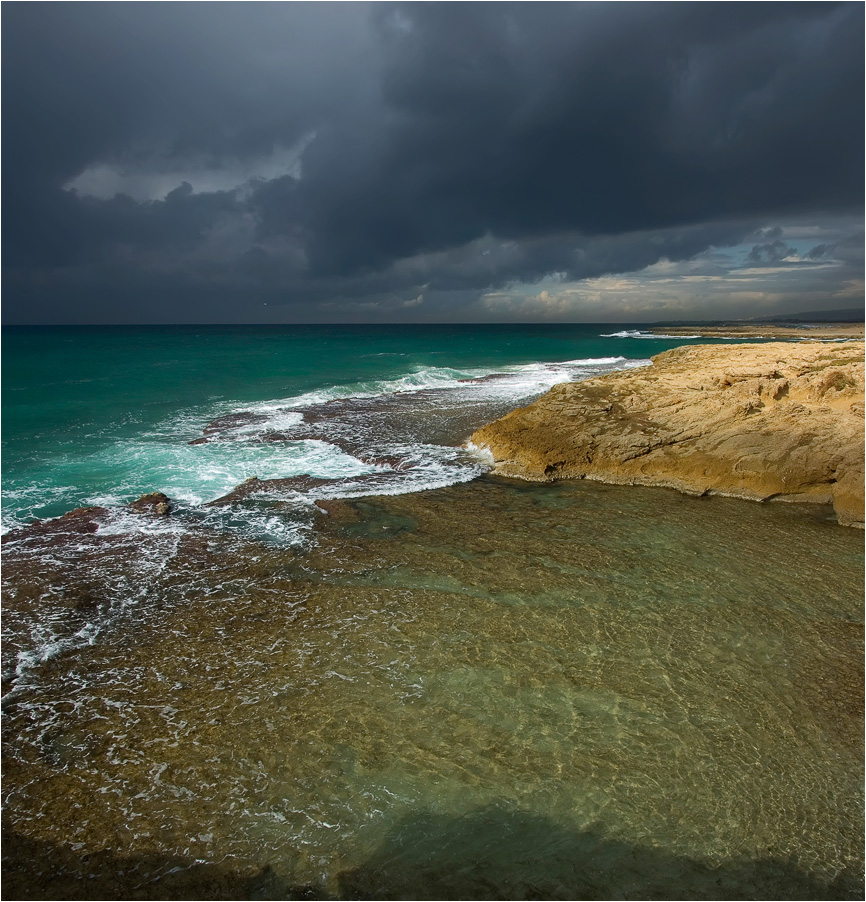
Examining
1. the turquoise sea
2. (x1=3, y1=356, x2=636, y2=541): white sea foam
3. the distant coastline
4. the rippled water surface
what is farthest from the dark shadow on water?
the distant coastline

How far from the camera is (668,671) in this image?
7.33m

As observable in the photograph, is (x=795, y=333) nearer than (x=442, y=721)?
No

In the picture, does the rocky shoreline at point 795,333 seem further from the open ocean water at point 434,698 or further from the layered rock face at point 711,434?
the open ocean water at point 434,698

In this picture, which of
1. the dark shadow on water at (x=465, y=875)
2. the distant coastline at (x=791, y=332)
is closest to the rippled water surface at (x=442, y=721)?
the dark shadow on water at (x=465, y=875)

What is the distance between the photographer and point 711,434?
1526 cm

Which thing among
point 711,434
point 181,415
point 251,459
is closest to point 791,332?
point 711,434

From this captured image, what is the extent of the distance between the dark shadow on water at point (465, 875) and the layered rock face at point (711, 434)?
34.1 ft

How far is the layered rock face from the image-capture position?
538 inches

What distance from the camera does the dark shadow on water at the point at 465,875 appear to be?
4676 millimetres

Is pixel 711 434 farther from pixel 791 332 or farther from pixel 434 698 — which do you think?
pixel 791 332

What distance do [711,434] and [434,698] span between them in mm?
12390

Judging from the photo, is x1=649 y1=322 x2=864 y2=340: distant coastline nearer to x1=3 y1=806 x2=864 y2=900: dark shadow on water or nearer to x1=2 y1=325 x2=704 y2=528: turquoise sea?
x1=2 y1=325 x2=704 y2=528: turquoise sea

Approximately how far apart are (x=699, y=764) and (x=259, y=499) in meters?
12.0

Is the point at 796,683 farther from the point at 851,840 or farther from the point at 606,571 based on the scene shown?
the point at 606,571
